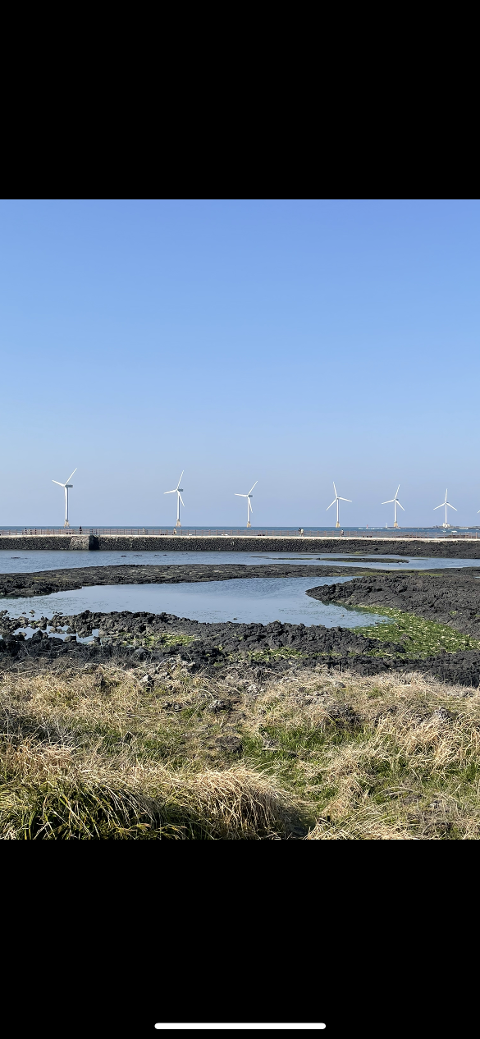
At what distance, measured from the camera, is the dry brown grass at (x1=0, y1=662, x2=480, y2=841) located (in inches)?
154

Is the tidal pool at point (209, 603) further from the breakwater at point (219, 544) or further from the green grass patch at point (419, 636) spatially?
the breakwater at point (219, 544)

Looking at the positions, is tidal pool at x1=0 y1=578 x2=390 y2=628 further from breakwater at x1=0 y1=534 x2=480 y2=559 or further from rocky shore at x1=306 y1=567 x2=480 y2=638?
breakwater at x1=0 y1=534 x2=480 y2=559

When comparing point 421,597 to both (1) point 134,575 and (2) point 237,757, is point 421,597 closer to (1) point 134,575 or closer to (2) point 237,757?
(2) point 237,757

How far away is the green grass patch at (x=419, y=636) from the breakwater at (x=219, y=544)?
39.1 metres

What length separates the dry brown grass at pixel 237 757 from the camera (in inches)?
154

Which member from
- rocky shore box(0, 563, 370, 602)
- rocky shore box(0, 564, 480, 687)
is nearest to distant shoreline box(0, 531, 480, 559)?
rocky shore box(0, 563, 370, 602)

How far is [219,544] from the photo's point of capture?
6181cm

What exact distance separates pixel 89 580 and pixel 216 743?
23.6 m

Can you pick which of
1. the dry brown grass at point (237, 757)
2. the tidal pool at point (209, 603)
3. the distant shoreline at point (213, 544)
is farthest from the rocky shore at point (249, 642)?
the distant shoreline at point (213, 544)

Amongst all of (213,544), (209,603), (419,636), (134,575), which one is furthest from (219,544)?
(419,636)
